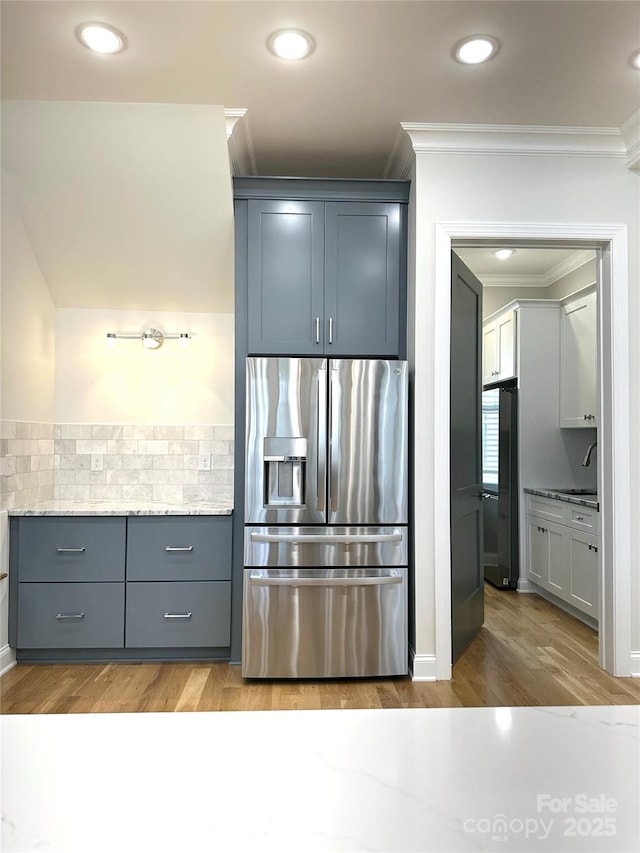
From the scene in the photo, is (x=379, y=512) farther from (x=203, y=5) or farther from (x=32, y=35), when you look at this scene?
(x=32, y=35)

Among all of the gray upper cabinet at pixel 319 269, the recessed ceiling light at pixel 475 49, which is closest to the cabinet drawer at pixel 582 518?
the gray upper cabinet at pixel 319 269

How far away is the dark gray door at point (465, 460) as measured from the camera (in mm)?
3357

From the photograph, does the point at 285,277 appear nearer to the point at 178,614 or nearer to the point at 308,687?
the point at 178,614

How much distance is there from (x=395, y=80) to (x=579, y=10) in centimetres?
77

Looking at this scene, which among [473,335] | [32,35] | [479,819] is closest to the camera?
[479,819]

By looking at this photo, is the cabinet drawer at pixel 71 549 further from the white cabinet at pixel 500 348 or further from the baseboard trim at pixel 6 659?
the white cabinet at pixel 500 348

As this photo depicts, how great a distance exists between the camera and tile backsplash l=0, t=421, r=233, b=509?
12.8ft

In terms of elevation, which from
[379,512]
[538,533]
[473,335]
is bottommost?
[538,533]

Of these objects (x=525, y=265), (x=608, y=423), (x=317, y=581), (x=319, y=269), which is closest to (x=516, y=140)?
(x=319, y=269)

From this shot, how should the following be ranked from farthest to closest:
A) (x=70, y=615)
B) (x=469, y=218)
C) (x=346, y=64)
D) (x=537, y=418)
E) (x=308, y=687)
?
(x=537, y=418)
(x=70, y=615)
(x=469, y=218)
(x=308, y=687)
(x=346, y=64)

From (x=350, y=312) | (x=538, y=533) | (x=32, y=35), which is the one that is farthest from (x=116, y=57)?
(x=538, y=533)

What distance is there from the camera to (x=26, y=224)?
349cm

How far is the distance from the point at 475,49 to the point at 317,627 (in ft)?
8.92

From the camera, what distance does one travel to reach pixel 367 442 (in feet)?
10.4
